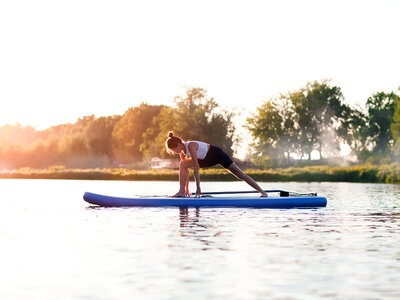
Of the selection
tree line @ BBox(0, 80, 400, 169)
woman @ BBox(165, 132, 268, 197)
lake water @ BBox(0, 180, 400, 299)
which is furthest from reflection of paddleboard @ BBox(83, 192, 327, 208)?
tree line @ BBox(0, 80, 400, 169)

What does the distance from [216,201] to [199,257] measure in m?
7.61

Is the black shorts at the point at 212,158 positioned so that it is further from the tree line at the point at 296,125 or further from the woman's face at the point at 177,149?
the tree line at the point at 296,125

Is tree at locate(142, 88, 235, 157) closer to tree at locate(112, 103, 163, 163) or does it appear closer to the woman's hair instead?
tree at locate(112, 103, 163, 163)

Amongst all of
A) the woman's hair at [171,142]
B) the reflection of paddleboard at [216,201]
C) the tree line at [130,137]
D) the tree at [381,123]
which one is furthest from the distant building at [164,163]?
the woman's hair at [171,142]

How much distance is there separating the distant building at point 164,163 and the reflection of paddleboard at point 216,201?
49.7 metres

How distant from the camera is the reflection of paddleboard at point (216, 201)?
1550cm

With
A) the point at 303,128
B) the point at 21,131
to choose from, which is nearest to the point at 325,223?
the point at 303,128

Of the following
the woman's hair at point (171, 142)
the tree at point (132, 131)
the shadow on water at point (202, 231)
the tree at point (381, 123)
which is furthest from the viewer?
the tree at point (132, 131)

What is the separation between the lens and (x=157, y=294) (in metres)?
5.97

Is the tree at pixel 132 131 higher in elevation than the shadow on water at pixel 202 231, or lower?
higher

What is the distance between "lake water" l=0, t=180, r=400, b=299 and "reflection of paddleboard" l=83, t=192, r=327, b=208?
1.23 m

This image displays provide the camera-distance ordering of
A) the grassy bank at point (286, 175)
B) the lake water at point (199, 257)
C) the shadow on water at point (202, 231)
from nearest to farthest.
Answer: the lake water at point (199, 257) → the shadow on water at point (202, 231) → the grassy bank at point (286, 175)

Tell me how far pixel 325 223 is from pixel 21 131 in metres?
103

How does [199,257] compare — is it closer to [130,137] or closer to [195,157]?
[195,157]
